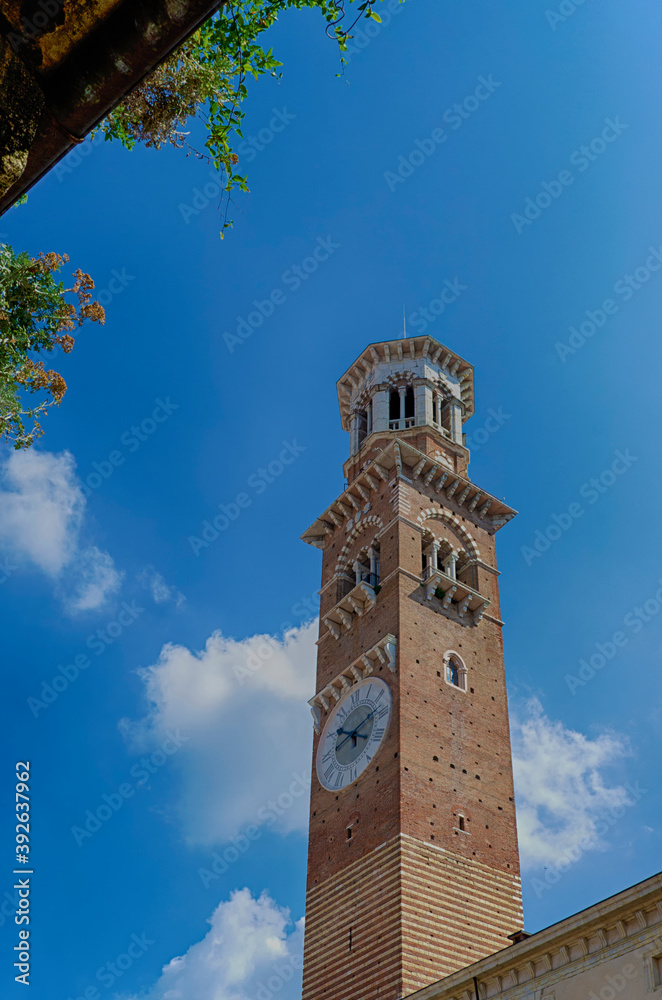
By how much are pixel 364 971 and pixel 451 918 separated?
261cm

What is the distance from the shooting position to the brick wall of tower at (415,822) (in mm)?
22500

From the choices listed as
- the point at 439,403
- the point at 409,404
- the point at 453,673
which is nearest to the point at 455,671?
the point at 453,673

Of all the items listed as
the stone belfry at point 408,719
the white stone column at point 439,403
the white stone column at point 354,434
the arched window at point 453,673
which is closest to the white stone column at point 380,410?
the stone belfry at point 408,719

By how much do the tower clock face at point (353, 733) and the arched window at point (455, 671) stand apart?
236 cm

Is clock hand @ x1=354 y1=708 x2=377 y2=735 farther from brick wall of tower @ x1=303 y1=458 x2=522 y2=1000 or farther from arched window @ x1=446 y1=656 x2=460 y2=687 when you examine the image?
arched window @ x1=446 y1=656 x2=460 y2=687

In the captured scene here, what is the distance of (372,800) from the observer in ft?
82.8

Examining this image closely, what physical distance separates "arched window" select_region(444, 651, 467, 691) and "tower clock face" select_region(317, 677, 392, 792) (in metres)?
2.36

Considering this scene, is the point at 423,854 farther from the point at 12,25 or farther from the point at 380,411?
the point at 12,25

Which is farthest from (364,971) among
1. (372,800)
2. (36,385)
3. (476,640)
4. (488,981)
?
(36,385)

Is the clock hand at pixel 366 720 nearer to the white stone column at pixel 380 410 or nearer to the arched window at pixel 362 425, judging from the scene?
the white stone column at pixel 380 410

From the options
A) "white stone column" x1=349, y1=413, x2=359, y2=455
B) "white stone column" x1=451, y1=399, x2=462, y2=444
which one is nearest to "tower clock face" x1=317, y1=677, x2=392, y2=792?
"white stone column" x1=349, y1=413, x2=359, y2=455

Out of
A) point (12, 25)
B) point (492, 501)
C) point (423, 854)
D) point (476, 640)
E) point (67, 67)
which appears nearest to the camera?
point (12, 25)

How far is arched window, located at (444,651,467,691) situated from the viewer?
28.5 metres

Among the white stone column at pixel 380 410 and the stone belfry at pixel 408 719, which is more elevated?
the white stone column at pixel 380 410
